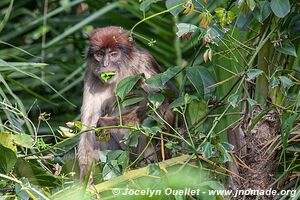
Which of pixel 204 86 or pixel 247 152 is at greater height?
pixel 204 86

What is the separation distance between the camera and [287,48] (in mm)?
3930

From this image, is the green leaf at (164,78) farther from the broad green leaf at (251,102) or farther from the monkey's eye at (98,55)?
the monkey's eye at (98,55)

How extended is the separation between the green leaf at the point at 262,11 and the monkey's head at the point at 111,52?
188 centimetres

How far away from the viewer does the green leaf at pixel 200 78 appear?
13.1 ft

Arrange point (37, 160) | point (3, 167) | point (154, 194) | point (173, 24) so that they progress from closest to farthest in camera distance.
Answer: point (154, 194) < point (3, 167) < point (37, 160) < point (173, 24)

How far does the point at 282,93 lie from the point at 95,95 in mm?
2002

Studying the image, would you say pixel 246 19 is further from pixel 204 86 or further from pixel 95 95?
pixel 95 95

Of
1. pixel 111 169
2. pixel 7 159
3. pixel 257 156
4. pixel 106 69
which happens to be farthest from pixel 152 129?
pixel 106 69

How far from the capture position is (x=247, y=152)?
402cm

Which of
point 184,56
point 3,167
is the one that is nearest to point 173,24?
point 184,56

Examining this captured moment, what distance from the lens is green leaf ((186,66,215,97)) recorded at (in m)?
3.99

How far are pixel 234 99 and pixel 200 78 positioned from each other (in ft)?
0.90

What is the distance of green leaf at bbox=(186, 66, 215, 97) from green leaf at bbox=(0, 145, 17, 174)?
82cm

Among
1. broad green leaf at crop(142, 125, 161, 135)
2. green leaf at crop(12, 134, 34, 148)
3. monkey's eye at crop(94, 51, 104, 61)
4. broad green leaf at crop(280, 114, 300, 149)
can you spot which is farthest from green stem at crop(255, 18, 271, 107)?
monkey's eye at crop(94, 51, 104, 61)
